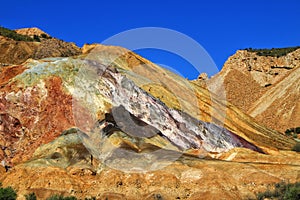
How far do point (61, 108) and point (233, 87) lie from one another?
8245cm

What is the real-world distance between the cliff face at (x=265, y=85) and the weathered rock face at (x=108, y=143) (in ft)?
152

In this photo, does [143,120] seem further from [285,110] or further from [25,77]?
[285,110]

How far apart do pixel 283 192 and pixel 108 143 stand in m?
13.4

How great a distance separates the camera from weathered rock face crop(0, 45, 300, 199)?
33.1 metres

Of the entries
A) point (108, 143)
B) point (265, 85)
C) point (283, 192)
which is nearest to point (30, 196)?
point (108, 143)

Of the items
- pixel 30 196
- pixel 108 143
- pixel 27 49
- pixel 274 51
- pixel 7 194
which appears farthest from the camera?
pixel 274 51

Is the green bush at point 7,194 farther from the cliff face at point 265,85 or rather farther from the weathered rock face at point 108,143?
the cliff face at point 265,85

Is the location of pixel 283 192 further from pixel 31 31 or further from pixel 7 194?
pixel 31 31

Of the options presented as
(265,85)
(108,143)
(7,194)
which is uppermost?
(265,85)

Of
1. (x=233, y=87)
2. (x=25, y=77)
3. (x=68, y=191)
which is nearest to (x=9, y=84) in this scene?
(x=25, y=77)

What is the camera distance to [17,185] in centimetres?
3341

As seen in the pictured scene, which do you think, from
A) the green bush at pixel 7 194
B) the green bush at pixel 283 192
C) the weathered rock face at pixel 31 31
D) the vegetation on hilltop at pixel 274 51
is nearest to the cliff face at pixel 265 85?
the vegetation on hilltop at pixel 274 51

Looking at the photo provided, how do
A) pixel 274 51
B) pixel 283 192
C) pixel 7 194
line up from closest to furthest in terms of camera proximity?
pixel 283 192 → pixel 7 194 → pixel 274 51

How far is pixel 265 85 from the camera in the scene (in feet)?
396
